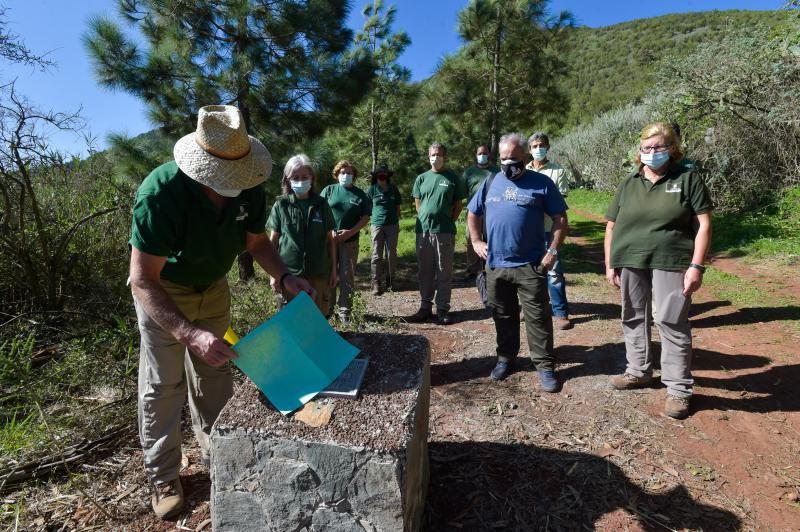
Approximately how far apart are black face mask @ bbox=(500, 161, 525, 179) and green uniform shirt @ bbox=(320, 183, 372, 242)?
7.35 feet

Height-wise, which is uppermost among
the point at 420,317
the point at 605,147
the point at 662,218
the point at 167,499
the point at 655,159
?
the point at 605,147

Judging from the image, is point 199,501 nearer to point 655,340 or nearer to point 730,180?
point 655,340

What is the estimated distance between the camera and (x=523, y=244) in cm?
342

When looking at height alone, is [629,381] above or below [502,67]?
below

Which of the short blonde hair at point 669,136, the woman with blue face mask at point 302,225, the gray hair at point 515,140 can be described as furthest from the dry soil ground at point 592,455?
the gray hair at point 515,140

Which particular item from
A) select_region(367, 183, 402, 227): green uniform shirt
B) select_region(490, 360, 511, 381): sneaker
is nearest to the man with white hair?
select_region(490, 360, 511, 381): sneaker

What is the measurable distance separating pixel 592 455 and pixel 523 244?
58.8 inches

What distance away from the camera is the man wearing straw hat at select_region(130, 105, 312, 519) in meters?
1.91

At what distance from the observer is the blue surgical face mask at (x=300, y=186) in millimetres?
3820

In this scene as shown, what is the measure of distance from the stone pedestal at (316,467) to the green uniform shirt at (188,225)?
2.49 ft

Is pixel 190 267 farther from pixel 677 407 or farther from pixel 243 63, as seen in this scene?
pixel 243 63

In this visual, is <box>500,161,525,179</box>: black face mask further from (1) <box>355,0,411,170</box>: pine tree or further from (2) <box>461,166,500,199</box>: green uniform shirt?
(1) <box>355,0,411,170</box>: pine tree

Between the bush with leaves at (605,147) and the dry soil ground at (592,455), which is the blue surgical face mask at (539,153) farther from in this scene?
the bush with leaves at (605,147)

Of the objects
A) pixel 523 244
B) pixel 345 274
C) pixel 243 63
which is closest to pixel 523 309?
pixel 523 244
